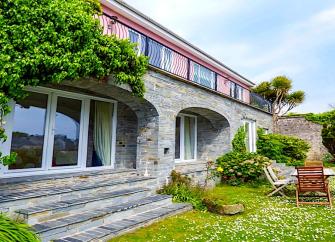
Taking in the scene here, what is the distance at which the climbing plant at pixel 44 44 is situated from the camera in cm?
393

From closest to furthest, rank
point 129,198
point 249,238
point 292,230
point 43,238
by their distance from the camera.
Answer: point 43,238 → point 249,238 → point 292,230 → point 129,198

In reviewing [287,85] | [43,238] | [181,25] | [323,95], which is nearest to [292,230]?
[43,238]

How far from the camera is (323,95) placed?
30.1 m

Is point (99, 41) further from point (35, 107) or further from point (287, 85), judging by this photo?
point (287, 85)

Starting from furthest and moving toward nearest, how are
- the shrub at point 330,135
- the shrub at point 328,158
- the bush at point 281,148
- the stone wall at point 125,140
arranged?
1. the shrub at point 328,158
2. the shrub at point 330,135
3. the bush at point 281,148
4. the stone wall at point 125,140

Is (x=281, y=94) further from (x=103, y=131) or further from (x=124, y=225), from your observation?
(x=124, y=225)

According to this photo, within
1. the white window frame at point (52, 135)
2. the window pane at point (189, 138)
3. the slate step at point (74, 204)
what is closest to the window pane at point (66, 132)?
the white window frame at point (52, 135)

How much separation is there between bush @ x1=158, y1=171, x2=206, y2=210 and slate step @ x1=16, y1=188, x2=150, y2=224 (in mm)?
1069

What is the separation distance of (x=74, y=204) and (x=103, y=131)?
3.36 meters

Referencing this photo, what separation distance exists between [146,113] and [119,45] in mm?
2756

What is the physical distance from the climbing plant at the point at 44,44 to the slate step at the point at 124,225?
5.71 feet

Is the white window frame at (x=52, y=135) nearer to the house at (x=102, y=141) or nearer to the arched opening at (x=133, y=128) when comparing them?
the house at (x=102, y=141)

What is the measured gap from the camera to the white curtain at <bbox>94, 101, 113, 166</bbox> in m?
7.93

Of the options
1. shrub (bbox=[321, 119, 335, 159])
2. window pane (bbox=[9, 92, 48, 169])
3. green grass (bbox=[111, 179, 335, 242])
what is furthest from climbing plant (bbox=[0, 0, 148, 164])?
Result: shrub (bbox=[321, 119, 335, 159])
